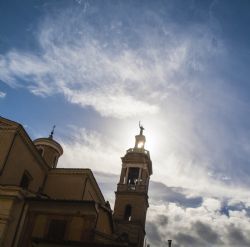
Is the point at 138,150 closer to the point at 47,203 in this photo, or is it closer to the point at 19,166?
the point at 19,166

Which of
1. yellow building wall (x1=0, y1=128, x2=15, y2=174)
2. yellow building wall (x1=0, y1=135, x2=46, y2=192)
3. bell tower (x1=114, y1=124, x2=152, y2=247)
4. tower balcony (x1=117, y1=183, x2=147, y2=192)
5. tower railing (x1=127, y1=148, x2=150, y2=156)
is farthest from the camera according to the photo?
tower railing (x1=127, y1=148, x2=150, y2=156)

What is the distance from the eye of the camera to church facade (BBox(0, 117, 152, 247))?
15.4m

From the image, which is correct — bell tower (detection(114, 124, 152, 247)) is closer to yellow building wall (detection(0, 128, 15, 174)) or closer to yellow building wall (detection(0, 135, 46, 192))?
yellow building wall (detection(0, 135, 46, 192))

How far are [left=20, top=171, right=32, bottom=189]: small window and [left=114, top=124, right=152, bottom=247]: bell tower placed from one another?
11.6 m

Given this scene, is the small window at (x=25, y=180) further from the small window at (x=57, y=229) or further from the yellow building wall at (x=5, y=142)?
the small window at (x=57, y=229)

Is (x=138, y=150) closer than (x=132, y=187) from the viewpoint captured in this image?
No

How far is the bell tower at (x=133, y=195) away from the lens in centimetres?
3009

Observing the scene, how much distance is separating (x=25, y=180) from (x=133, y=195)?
13.9 metres

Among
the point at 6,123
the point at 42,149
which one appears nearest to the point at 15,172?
the point at 6,123

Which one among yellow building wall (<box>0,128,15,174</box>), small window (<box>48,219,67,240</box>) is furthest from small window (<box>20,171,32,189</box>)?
small window (<box>48,219,67,240</box>)

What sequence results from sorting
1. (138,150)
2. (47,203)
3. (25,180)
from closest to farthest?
1. (47,203)
2. (25,180)
3. (138,150)

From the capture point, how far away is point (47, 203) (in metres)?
16.5

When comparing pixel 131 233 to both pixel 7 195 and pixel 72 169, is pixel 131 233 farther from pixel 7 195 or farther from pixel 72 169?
pixel 7 195

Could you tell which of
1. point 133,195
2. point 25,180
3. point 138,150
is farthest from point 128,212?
point 25,180
